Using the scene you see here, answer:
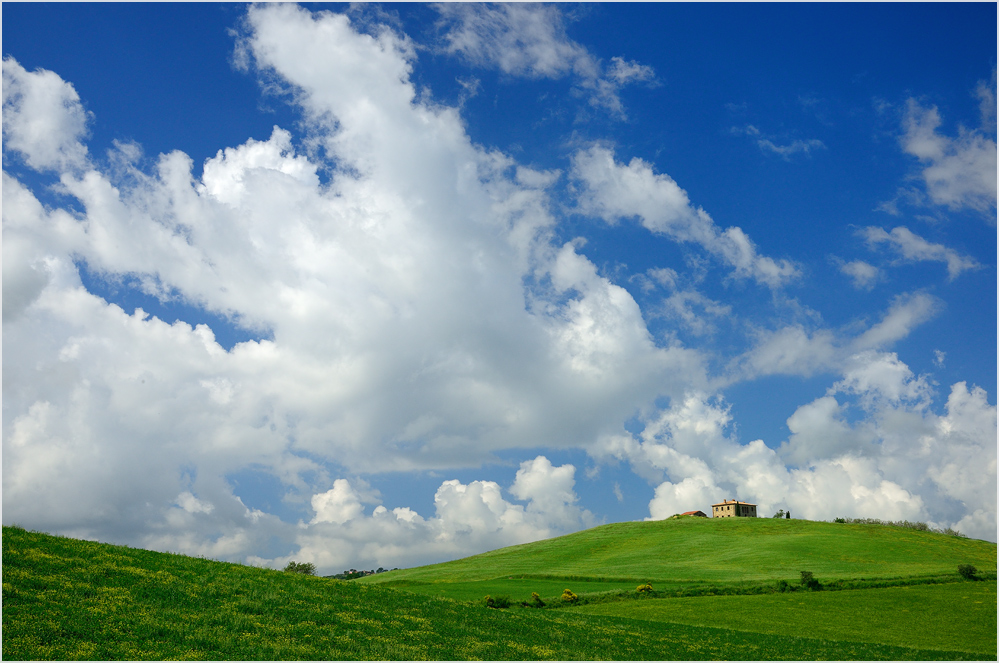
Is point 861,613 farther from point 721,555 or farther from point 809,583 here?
point 721,555

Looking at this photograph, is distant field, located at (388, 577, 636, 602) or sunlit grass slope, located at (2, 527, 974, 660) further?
distant field, located at (388, 577, 636, 602)

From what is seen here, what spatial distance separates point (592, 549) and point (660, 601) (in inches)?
2784

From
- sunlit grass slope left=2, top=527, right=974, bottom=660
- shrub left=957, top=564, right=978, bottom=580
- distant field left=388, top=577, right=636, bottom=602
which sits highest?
sunlit grass slope left=2, top=527, right=974, bottom=660

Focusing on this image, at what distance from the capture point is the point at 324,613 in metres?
27.3

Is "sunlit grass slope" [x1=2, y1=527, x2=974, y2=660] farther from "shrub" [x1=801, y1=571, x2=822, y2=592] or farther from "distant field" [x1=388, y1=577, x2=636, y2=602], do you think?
"distant field" [x1=388, y1=577, x2=636, y2=602]

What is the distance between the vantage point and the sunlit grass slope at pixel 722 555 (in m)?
89.9

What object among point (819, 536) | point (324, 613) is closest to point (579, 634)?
point (324, 613)

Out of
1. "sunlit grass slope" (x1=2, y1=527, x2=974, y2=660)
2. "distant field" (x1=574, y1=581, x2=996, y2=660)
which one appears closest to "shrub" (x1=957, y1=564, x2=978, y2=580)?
"distant field" (x1=574, y1=581, x2=996, y2=660)

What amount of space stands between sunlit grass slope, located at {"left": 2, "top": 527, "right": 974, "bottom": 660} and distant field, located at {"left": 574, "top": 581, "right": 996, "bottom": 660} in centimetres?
765

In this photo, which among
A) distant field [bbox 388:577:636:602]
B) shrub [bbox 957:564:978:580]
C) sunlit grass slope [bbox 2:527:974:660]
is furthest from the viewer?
shrub [bbox 957:564:978:580]

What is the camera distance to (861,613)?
51750 millimetres

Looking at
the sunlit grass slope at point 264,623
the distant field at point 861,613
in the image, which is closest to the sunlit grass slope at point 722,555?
the distant field at point 861,613

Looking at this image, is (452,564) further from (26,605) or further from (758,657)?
(26,605)

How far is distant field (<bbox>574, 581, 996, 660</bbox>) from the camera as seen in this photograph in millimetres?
42594
